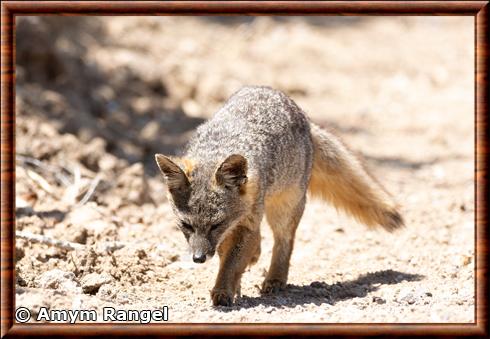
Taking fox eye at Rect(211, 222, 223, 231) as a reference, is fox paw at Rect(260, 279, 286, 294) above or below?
below

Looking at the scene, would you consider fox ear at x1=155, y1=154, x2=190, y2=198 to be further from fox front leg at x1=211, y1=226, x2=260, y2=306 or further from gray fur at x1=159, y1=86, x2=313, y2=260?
fox front leg at x1=211, y1=226, x2=260, y2=306

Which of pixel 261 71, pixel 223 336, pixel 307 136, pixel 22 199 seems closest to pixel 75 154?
pixel 22 199

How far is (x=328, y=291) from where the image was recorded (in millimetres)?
7566

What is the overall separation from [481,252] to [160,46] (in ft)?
43.3

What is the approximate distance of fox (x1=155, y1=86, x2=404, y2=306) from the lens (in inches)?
265

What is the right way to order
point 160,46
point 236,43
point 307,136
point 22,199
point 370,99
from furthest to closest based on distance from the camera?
point 236,43
point 160,46
point 370,99
point 22,199
point 307,136

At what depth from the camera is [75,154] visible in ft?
35.6

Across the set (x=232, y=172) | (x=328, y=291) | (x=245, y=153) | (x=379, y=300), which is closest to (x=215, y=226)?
(x=232, y=172)

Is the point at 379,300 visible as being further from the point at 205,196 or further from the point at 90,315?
the point at 90,315

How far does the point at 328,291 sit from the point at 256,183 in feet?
4.29

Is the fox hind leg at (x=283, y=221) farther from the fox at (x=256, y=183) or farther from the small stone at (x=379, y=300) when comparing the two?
the small stone at (x=379, y=300)

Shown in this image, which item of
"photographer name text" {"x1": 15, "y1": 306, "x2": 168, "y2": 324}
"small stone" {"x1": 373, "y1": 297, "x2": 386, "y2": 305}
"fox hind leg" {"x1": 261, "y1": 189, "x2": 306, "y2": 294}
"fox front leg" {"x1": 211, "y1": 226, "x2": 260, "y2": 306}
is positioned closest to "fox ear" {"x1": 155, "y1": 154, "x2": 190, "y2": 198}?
"fox front leg" {"x1": 211, "y1": 226, "x2": 260, "y2": 306}

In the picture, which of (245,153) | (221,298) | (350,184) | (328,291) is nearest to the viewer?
(221,298)

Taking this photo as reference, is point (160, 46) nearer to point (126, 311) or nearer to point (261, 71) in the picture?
point (261, 71)
